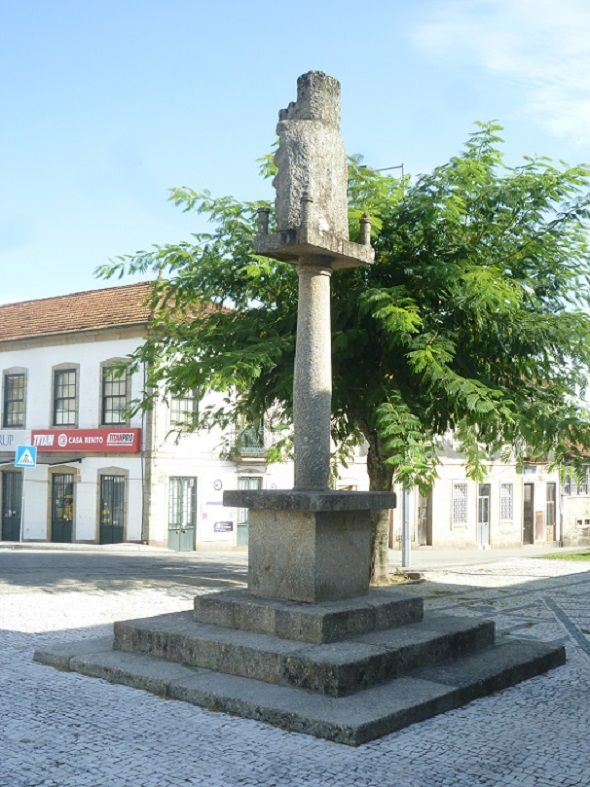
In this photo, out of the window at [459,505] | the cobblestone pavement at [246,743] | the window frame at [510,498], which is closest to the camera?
the cobblestone pavement at [246,743]

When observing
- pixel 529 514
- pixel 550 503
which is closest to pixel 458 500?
pixel 529 514

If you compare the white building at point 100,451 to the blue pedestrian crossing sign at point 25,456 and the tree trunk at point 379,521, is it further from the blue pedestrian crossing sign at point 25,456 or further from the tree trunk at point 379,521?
the tree trunk at point 379,521

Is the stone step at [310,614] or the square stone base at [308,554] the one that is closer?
the stone step at [310,614]

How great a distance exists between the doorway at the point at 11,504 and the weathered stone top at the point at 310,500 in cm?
2435

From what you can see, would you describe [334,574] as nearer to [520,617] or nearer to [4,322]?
[520,617]

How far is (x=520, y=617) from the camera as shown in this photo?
11.7 m

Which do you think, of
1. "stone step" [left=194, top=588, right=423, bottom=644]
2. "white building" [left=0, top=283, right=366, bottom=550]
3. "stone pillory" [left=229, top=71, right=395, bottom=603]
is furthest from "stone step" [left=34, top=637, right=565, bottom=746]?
"white building" [left=0, top=283, right=366, bottom=550]

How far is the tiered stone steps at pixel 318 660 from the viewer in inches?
259

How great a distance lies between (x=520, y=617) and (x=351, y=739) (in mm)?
6245

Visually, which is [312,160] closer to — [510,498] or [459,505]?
[459,505]

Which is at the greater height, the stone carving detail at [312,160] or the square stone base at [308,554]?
the stone carving detail at [312,160]

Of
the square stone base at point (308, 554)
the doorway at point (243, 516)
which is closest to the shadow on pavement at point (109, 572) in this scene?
the square stone base at point (308, 554)

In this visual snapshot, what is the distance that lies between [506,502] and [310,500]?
105 feet

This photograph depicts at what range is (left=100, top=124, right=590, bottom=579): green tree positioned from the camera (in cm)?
1264
